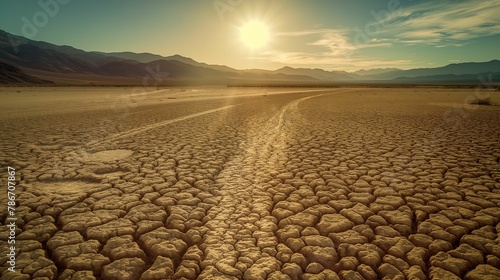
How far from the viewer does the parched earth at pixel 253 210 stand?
2.11 meters

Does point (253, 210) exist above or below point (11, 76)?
below

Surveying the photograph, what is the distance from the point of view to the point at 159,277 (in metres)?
1.98

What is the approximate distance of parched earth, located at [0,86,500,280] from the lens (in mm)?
2105

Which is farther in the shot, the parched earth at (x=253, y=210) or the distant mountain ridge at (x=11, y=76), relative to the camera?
the distant mountain ridge at (x=11, y=76)

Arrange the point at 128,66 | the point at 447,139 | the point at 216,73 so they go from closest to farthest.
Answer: the point at 447,139 → the point at 128,66 → the point at 216,73

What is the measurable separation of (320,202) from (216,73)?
161101mm

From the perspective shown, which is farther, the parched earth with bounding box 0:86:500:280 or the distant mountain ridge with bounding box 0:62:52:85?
the distant mountain ridge with bounding box 0:62:52:85

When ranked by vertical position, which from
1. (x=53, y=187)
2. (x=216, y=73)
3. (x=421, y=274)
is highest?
(x=216, y=73)

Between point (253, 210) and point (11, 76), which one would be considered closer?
point (253, 210)

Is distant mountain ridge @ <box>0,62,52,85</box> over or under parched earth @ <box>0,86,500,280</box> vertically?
over

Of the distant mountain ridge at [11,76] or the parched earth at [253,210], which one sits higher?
the distant mountain ridge at [11,76]

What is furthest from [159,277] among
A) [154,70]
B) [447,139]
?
[154,70]

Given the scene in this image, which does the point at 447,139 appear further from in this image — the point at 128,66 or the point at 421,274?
the point at 128,66

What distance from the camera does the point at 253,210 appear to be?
3.00 m
